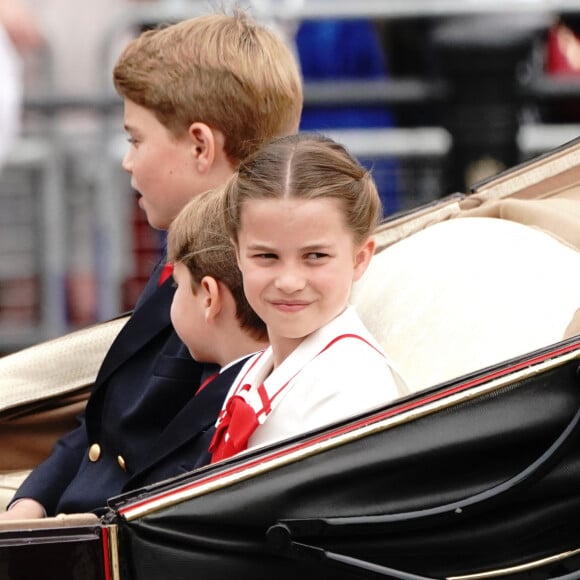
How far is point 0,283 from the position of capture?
5.55 metres

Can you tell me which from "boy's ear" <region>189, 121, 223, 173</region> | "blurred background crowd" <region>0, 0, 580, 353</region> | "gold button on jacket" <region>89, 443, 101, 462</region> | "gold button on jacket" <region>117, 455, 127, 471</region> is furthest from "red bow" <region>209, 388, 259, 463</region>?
"blurred background crowd" <region>0, 0, 580, 353</region>

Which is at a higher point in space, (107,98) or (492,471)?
(107,98)

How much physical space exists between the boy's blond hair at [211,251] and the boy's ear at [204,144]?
0.25 m

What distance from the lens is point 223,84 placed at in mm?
2686

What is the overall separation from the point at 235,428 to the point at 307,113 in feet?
10.8

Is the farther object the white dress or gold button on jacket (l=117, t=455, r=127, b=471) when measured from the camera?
gold button on jacket (l=117, t=455, r=127, b=471)

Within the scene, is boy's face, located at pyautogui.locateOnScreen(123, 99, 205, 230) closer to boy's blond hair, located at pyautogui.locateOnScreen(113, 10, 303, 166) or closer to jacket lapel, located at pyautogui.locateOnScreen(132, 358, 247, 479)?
boy's blond hair, located at pyautogui.locateOnScreen(113, 10, 303, 166)

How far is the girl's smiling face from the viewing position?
6.96 ft

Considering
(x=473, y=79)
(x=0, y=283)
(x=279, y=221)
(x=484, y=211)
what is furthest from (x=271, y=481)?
(x=0, y=283)

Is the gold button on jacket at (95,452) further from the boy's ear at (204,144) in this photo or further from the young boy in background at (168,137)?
Answer: the boy's ear at (204,144)

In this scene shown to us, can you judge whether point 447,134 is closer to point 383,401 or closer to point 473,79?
point 473,79

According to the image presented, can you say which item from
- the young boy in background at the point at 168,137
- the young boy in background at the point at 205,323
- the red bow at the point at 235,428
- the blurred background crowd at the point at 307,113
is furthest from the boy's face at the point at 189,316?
the blurred background crowd at the point at 307,113

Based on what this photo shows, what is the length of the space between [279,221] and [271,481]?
43 cm

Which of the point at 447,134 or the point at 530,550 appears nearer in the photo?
the point at 530,550
